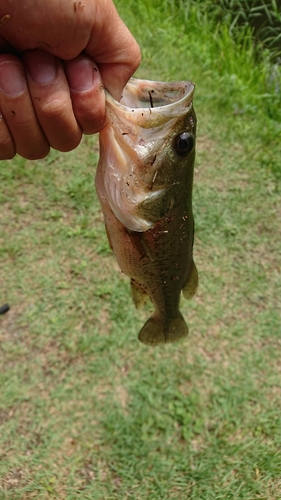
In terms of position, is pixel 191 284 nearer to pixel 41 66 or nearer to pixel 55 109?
pixel 55 109

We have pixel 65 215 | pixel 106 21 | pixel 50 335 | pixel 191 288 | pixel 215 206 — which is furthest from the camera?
pixel 215 206

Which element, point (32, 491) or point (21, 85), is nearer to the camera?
point (21, 85)

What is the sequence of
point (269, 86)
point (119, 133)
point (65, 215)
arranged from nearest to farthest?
point (119, 133)
point (65, 215)
point (269, 86)

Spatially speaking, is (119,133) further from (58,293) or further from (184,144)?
(58,293)

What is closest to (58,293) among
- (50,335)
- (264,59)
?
(50,335)

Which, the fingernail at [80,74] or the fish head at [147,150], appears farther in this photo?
the fish head at [147,150]

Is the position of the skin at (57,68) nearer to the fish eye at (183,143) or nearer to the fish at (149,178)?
the fish at (149,178)

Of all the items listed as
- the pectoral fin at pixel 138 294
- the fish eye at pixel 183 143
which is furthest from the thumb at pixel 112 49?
the pectoral fin at pixel 138 294
